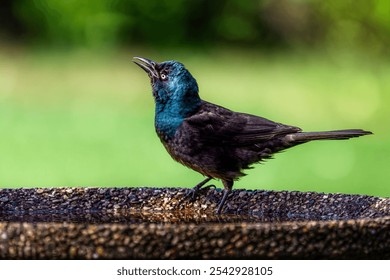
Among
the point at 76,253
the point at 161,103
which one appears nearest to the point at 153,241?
the point at 76,253

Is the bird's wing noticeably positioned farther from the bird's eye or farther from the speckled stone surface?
the speckled stone surface

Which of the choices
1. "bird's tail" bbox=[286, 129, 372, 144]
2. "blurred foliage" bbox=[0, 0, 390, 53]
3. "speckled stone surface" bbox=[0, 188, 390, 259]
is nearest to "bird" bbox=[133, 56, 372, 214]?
"bird's tail" bbox=[286, 129, 372, 144]

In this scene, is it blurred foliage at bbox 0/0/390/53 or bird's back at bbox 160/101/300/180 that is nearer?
bird's back at bbox 160/101/300/180

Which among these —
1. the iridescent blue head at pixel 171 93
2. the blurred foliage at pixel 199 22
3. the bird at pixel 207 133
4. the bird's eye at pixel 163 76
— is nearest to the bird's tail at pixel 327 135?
the bird at pixel 207 133

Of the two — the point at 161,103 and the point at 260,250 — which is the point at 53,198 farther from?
the point at 260,250

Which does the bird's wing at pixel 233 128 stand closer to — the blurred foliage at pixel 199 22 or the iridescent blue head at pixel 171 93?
the iridescent blue head at pixel 171 93

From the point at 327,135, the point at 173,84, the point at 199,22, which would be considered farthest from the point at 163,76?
the point at 199,22

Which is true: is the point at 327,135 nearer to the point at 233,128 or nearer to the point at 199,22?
the point at 233,128
